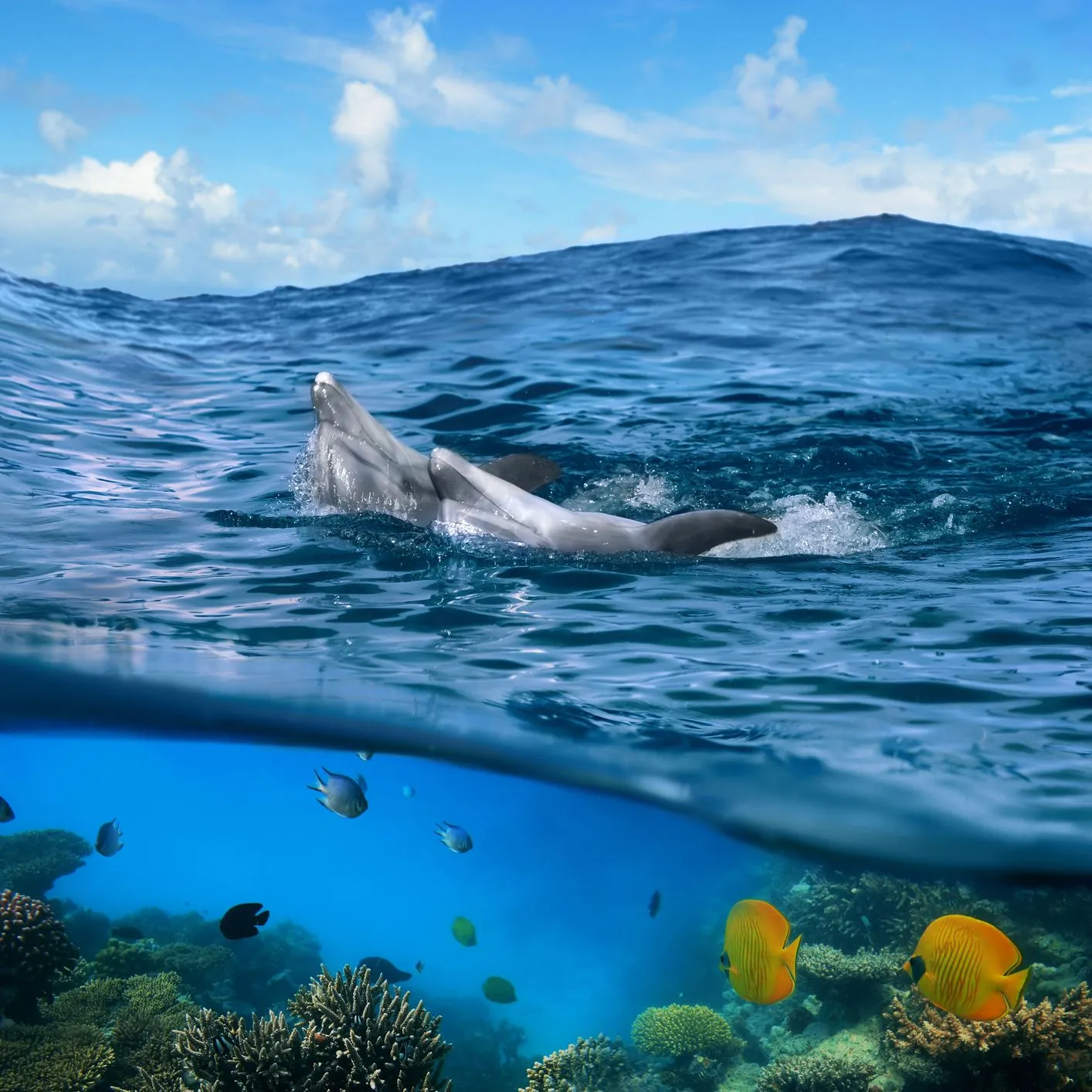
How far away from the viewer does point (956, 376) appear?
14.6 m

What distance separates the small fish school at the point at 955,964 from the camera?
152 inches

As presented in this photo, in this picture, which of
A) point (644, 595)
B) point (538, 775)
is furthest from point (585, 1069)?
point (644, 595)

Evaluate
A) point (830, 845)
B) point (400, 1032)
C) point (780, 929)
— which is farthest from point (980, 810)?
point (400, 1032)

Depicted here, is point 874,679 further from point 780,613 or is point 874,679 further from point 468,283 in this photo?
point 468,283

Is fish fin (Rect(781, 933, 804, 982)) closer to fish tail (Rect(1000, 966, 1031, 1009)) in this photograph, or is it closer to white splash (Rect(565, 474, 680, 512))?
fish tail (Rect(1000, 966, 1031, 1009))

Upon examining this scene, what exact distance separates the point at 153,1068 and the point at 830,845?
11.9ft

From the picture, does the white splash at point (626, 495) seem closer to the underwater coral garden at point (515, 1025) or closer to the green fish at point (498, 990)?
the underwater coral garden at point (515, 1025)

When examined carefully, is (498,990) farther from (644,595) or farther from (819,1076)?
(644,595)

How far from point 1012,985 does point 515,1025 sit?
2463 millimetres

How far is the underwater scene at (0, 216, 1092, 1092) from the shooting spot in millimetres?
4941

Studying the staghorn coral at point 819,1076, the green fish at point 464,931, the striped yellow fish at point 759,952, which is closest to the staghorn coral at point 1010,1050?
the staghorn coral at point 819,1076

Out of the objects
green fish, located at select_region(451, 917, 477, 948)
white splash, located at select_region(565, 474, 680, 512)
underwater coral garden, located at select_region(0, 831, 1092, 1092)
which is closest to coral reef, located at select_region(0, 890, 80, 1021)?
underwater coral garden, located at select_region(0, 831, 1092, 1092)

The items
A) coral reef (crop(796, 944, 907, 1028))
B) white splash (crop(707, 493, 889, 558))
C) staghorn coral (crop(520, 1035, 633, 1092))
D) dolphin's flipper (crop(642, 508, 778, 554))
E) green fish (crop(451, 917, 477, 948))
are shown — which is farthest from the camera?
white splash (crop(707, 493, 889, 558))

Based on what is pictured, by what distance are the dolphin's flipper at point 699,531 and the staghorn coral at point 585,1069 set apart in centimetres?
353
